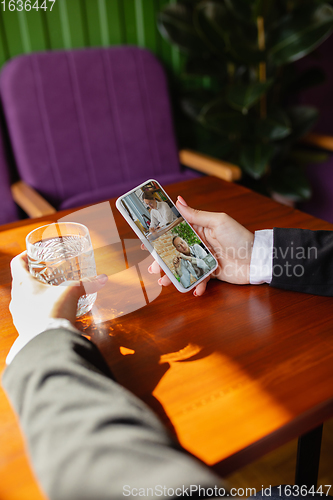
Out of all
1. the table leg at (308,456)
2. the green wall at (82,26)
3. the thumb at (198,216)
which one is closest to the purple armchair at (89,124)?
the green wall at (82,26)

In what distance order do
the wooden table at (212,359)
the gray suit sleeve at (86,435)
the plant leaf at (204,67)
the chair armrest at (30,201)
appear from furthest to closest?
the plant leaf at (204,67), the chair armrest at (30,201), the wooden table at (212,359), the gray suit sleeve at (86,435)

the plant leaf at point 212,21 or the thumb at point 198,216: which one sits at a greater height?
the plant leaf at point 212,21

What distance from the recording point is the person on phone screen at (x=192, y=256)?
719 mm

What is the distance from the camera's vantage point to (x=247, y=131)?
1942 mm

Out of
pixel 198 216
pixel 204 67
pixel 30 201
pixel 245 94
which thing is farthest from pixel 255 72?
pixel 198 216

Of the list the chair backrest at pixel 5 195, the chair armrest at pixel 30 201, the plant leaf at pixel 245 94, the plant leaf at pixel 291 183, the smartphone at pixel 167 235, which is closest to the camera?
the smartphone at pixel 167 235

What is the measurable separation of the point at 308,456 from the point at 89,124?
1628mm

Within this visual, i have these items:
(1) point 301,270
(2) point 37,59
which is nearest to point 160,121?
A: (2) point 37,59

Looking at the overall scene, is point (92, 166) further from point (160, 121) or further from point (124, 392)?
point (124, 392)

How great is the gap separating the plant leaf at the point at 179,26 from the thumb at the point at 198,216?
1.43 m

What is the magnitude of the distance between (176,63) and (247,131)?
0.66 meters

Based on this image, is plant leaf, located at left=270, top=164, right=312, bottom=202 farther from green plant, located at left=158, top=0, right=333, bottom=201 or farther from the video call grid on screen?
the video call grid on screen

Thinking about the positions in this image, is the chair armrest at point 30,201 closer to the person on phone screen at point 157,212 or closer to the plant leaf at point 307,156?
the person on phone screen at point 157,212

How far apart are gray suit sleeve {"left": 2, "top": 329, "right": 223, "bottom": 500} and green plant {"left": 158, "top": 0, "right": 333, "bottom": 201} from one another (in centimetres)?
143
